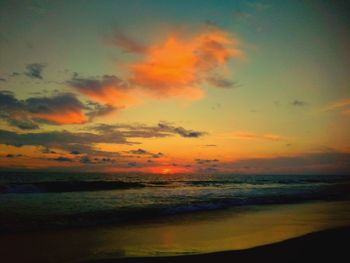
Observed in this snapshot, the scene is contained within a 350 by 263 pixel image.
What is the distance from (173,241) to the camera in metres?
9.91

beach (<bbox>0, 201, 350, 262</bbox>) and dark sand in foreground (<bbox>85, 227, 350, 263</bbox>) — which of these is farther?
beach (<bbox>0, 201, 350, 262</bbox>)

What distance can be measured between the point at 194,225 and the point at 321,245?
522 cm

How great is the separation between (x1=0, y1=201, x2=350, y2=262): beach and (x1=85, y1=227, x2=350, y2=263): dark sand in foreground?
0.02 m

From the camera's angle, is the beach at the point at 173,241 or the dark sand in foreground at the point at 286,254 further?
the beach at the point at 173,241

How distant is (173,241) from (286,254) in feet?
11.1

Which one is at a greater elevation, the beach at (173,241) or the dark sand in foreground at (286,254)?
the dark sand in foreground at (286,254)

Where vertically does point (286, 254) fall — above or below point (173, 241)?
above

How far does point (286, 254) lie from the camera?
26.5 ft

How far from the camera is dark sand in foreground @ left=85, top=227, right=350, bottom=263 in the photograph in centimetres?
760

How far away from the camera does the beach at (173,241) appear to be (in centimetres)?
809

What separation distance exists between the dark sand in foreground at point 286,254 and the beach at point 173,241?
23 millimetres

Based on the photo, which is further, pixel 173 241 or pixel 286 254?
pixel 173 241

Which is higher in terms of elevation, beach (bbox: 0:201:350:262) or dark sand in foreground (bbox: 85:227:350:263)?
dark sand in foreground (bbox: 85:227:350:263)

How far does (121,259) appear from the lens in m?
7.75
